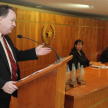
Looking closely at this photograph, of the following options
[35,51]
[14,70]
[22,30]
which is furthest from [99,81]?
[22,30]

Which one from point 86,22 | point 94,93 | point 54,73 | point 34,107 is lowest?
point 94,93

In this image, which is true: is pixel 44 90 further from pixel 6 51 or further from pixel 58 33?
pixel 58 33

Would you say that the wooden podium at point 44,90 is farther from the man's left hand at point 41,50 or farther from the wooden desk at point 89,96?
the wooden desk at point 89,96

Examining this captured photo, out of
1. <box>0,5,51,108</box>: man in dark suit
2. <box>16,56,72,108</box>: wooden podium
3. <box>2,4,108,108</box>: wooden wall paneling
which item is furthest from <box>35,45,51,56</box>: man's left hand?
<box>2,4,108,108</box>: wooden wall paneling

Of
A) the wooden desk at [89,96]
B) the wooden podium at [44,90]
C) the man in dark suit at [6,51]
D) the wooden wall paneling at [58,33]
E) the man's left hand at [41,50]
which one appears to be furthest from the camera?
the wooden wall paneling at [58,33]

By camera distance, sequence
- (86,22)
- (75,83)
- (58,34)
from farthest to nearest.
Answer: (86,22) < (58,34) < (75,83)

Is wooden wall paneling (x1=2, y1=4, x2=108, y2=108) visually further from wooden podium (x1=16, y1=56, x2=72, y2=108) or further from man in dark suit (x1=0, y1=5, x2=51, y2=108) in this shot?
wooden podium (x1=16, y1=56, x2=72, y2=108)

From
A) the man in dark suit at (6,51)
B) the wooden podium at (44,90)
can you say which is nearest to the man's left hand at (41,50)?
the man in dark suit at (6,51)

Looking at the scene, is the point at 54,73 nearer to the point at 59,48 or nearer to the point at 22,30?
the point at 22,30

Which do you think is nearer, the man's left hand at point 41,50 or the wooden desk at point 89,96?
the man's left hand at point 41,50

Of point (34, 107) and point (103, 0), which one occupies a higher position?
point (103, 0)

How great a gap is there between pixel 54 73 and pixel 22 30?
12.7ft

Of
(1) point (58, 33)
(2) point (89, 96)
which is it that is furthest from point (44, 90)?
(1) point (58, 33)

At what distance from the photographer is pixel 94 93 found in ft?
8.18
